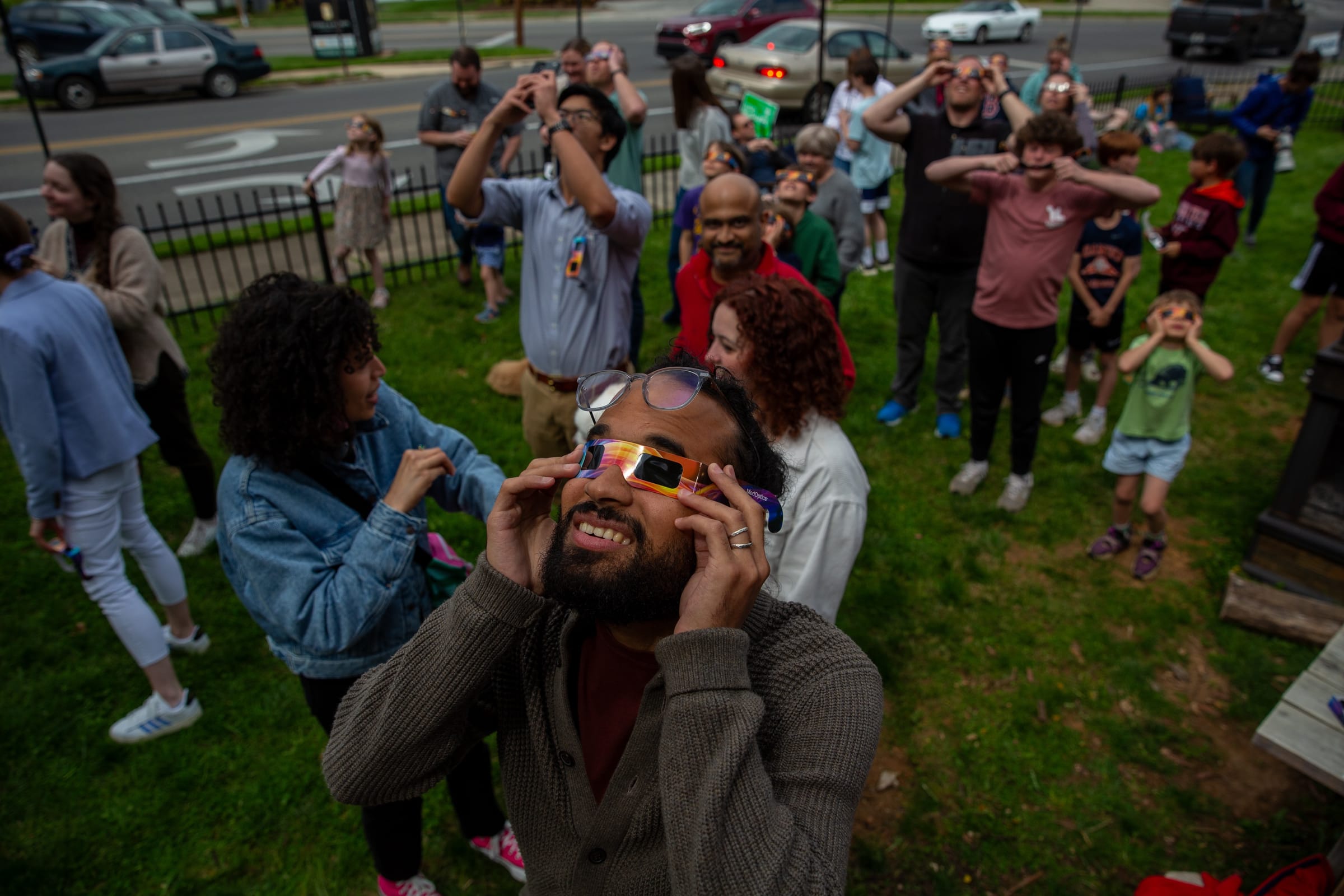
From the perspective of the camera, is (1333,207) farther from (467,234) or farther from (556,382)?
(467,234)

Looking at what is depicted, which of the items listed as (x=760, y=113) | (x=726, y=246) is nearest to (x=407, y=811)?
(x=726, y=246)

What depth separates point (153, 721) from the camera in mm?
3670

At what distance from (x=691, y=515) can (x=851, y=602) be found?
3.22m

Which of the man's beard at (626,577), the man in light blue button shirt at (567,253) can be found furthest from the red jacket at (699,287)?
the man's beard at (626,577)

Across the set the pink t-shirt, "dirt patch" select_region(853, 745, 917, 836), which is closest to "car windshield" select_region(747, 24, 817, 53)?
the pink t-shirt

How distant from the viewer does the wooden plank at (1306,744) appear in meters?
2.60

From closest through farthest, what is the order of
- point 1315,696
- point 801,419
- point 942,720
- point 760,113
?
point 801,419
point 1315,696
point 942,720
point 760,113

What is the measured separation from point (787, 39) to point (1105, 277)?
12.0 metres

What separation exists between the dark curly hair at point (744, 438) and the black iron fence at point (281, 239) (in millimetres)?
5871

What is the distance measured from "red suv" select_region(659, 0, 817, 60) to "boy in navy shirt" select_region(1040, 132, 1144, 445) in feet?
46.6

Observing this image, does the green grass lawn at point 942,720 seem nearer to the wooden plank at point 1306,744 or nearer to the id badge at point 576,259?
the wooden plank at point 1306,744

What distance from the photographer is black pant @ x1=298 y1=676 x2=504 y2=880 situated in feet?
8.32

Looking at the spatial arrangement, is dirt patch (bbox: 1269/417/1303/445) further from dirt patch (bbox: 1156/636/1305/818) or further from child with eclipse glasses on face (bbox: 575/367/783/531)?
child with eclipse glasses on face (bbox: 575/367/783/531)

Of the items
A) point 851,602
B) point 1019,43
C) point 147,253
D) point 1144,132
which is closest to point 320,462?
point 147,253
